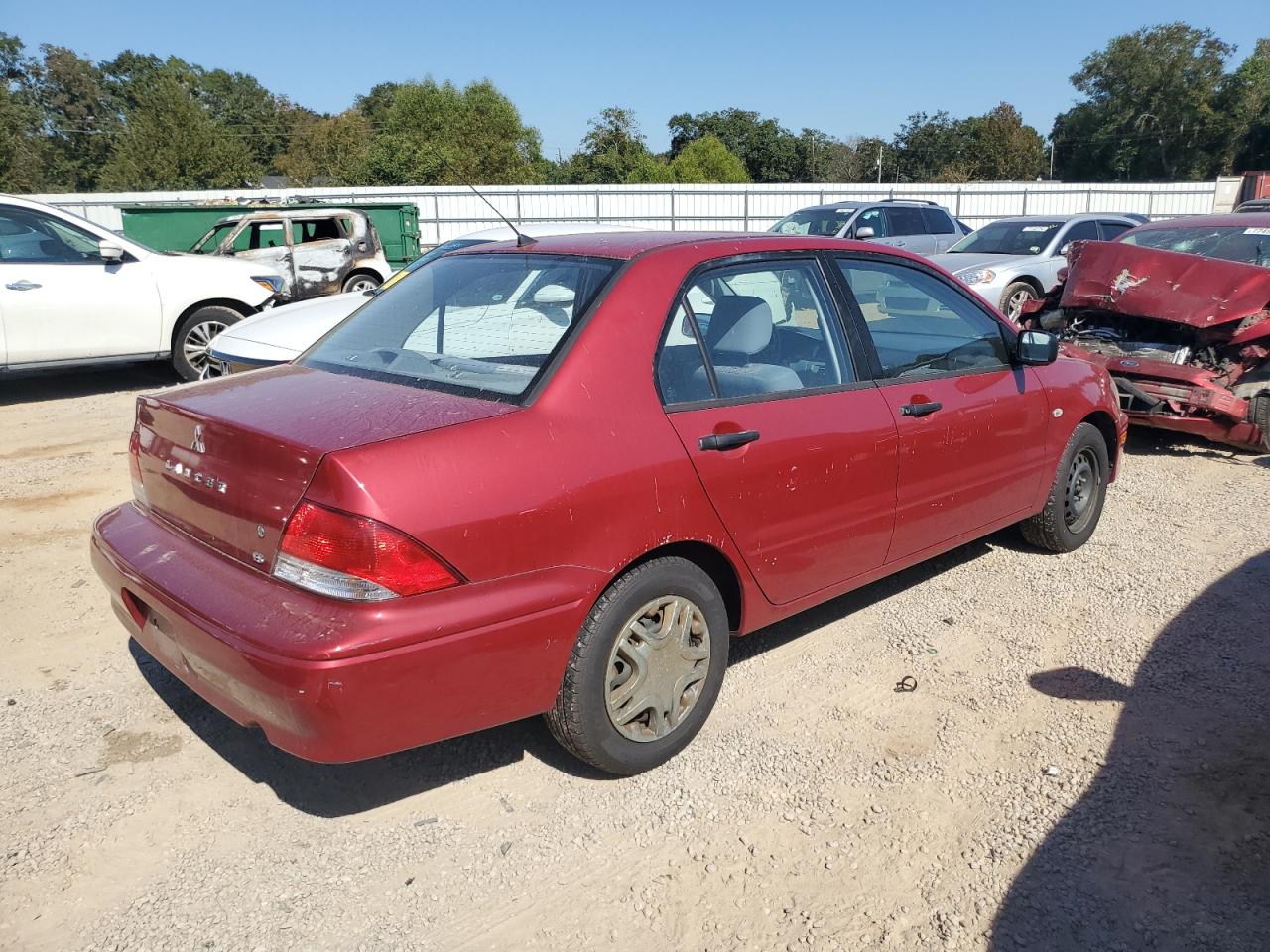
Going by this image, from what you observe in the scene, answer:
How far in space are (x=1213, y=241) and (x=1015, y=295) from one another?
3563mm

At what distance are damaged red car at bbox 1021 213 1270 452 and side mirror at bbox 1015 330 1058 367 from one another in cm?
297

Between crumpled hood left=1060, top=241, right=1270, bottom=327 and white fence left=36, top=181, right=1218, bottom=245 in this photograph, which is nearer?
crumpled hood left=1060, top=241, right=1270, bottom=327

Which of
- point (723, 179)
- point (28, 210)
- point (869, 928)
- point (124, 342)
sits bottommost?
point (869, 928)

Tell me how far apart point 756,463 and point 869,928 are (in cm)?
139

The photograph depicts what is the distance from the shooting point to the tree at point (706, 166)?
1927 inches

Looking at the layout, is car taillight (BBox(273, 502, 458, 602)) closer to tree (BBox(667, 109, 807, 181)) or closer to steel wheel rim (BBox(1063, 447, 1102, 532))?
steel wheel rim (BBox(1063, 447, 1102, 532))

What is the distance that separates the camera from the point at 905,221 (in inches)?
594

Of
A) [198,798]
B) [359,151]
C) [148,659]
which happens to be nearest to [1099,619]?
[198,798]

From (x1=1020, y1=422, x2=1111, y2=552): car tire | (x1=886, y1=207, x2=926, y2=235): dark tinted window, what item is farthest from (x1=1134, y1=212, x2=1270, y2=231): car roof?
(x1=886, y1=207, x2=926, y2=235): dark tinted window

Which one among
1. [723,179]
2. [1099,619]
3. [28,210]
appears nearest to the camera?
[1099,619]

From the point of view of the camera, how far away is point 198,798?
297cm

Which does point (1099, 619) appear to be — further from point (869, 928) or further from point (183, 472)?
point (183, 472)

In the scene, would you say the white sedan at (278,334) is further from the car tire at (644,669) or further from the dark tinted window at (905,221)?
the dark tinted window at (905,221)

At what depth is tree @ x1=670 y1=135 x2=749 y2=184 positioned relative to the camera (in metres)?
48.9
